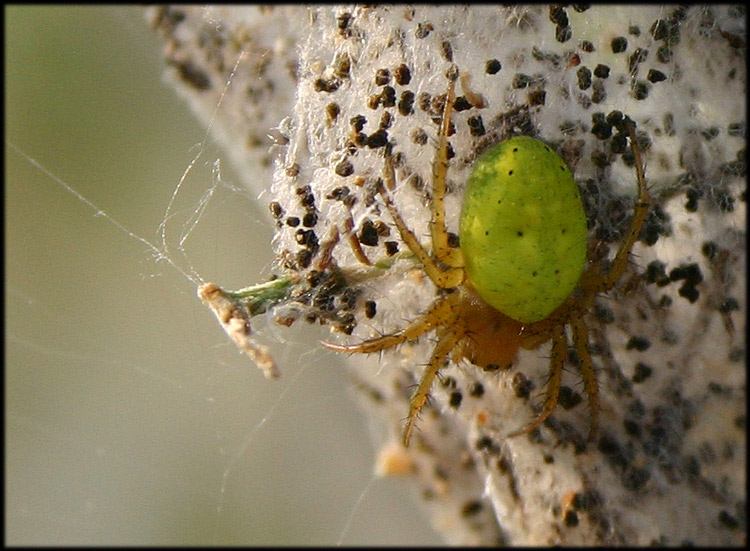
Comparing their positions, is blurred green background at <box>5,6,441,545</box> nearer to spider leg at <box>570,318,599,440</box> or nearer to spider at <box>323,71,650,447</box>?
spider at <box>323,71,650,447</box>

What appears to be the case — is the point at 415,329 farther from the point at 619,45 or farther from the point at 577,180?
the point at 619,45

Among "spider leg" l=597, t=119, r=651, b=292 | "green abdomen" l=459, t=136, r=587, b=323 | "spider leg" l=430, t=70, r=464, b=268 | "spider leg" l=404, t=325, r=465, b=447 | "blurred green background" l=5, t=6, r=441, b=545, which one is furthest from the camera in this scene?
"blurred green background" l=5, t=6, r=441, b=545

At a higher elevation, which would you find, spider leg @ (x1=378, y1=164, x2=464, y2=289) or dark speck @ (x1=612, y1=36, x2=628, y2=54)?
dark speck @ (x1=612, y1=36, x2=628, y2=54)

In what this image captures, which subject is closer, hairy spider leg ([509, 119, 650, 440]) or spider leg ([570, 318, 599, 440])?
hairy spider leg ([509, 119, 650, 440])

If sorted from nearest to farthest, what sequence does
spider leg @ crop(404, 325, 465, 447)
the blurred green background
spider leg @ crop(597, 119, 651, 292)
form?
spider leg @ crop(597, 119, 651, 292)
spider leg @ crop(404, 325, 465, 447)
the blurred green background

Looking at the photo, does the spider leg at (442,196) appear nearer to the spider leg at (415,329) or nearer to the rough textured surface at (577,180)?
the rough textured surface at (577,180)

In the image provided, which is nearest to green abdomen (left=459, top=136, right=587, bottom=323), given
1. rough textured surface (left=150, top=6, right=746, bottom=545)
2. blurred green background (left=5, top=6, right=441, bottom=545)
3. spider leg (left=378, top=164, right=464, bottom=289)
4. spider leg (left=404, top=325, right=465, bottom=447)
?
spider leg (left=378, top=164, right=464, bottom=289)

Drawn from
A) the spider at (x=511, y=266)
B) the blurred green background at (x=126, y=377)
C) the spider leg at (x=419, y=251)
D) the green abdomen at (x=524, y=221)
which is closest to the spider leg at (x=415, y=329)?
the spider at (x=511, y=266)

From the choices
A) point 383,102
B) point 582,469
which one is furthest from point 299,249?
point 582,469
